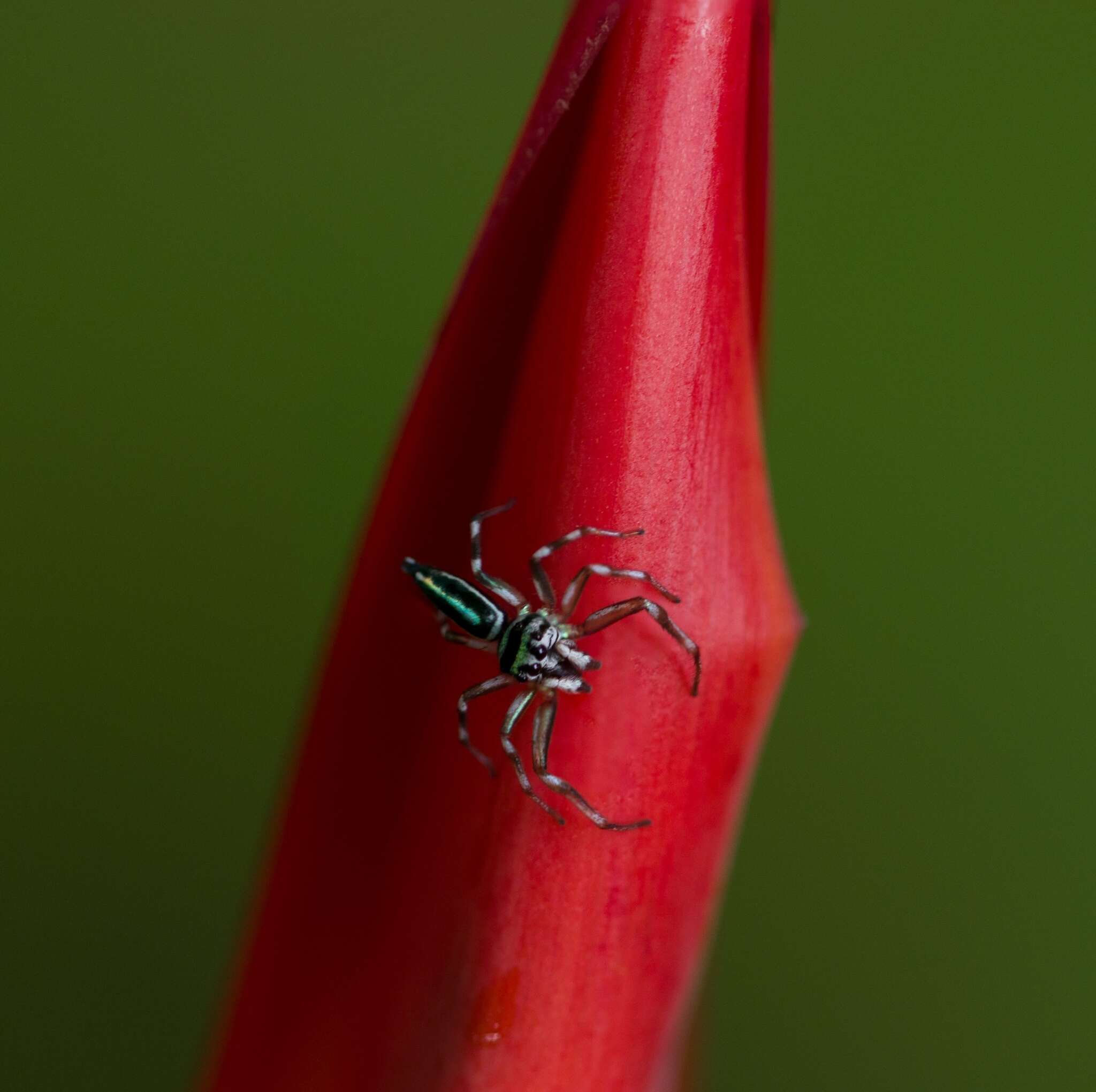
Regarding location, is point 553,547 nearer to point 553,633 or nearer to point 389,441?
point 553,633

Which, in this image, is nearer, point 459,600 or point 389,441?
point 459,600

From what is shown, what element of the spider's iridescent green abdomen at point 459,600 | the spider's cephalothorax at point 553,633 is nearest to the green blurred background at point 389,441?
the spider's iridescent green abdomen at point 459,600

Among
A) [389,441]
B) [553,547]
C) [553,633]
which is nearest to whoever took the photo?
[553,547]

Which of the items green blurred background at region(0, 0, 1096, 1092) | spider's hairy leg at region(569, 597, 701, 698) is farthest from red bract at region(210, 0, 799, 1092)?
green blurred background at region(0, 0, 1096, 1092)

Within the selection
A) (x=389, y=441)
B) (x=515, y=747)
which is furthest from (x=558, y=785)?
(x=389, y=441)

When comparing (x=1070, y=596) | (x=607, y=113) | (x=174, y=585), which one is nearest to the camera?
(x=607, y=113)

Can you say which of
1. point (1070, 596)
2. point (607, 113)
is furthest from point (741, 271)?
point (1070, 596)

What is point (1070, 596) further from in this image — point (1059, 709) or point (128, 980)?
point (128, 980)

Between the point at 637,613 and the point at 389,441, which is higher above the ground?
the point at 389,441
